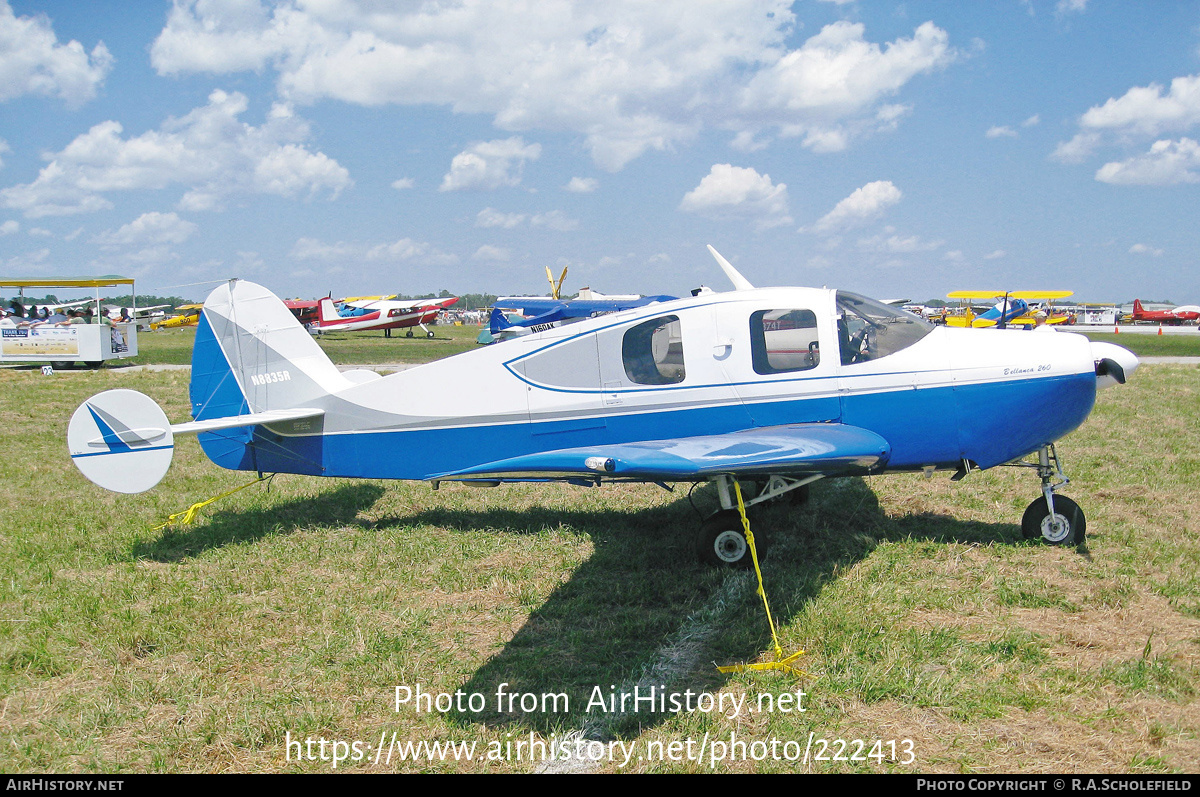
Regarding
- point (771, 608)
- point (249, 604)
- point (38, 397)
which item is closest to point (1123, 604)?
point (771, 608)

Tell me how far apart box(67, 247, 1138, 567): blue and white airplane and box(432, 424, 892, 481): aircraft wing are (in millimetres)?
81

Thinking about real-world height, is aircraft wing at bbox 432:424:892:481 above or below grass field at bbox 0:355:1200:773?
above

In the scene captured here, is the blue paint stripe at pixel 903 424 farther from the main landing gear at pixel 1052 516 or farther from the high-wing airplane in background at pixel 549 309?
the high-wing airplane in background at pixel 549 309

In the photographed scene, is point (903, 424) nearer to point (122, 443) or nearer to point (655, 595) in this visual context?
point (655, 595)

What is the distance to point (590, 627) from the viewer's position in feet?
16.2

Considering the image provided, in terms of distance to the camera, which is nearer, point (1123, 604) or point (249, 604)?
point (1123, 604)

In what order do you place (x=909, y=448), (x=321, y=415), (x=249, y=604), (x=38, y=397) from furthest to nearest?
(x=38, y=397) → (x=321, y=415) → (x=909, y=448) → (x=249, y=604)

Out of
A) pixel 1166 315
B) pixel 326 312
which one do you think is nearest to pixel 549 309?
pixel 326 312

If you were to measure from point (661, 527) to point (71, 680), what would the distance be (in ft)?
15.2

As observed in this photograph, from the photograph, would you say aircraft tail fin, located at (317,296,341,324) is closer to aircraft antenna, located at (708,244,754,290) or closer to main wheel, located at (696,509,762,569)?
aircraft antenna, located at (708,244,754,290)

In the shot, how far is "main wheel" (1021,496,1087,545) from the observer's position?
6117 mm

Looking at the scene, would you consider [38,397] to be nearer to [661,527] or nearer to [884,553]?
[661,527]

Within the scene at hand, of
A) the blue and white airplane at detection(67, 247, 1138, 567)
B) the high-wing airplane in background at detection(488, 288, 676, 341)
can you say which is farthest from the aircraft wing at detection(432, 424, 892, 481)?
the high-wing airplane in background at detection(488, 288, 676, 341)

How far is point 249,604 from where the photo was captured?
539 cm
